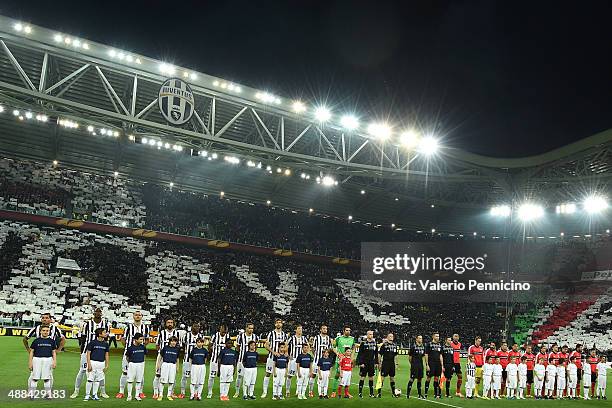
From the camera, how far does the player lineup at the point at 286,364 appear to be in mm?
12938

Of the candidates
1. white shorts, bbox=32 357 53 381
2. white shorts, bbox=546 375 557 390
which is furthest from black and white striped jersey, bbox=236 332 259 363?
white shorts, bbox=546 375 557 390

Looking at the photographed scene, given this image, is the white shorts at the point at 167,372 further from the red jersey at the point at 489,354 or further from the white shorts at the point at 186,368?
the red jersey at the point at 489,354

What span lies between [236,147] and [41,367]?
15.3 metres

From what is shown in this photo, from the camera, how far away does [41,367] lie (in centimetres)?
1223

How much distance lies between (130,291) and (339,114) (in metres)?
17.1

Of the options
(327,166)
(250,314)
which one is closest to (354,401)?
(327,166)

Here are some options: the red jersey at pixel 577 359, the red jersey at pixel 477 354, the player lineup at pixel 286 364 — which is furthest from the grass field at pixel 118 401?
the red jersey at pixel 477 354

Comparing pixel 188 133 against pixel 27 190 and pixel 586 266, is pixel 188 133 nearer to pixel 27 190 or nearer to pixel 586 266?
pixel 27 190

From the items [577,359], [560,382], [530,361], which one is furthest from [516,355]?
[577,359]

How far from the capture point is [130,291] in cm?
3381

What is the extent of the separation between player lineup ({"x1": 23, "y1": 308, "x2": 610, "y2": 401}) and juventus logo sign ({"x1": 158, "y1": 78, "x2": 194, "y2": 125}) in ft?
32.8

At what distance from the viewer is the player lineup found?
12.9m

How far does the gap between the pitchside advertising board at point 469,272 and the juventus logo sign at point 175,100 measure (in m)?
25.3

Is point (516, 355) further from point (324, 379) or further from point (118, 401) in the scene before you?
point (118, 401)
